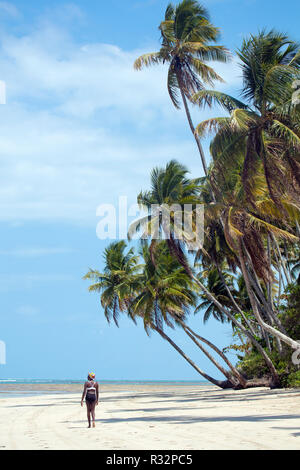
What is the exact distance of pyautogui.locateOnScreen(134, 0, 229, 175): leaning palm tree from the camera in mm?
23922

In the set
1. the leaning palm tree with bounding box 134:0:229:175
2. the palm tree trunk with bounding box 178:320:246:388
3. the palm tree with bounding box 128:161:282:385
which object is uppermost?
the leaning palm tree with bounding box 134:0:229:175

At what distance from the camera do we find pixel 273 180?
16594 mm

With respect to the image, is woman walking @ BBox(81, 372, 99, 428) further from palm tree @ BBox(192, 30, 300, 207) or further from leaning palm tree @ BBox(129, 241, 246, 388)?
leaning palm tree @ BBox(129, 241, 246, 388)

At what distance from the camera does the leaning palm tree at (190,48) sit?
78.5 feet

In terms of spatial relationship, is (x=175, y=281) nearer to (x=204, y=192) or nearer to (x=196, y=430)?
(x=204, y=192)

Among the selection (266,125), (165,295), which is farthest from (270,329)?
(165,295)

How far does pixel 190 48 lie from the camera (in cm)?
2389

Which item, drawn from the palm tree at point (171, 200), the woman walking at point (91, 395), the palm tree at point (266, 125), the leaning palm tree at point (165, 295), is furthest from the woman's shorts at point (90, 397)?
the leaning palm tree at point (165, 295)

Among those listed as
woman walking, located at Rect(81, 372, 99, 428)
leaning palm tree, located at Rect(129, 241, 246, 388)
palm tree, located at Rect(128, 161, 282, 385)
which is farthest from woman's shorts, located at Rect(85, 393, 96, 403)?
leaning palm tree, located at Rect(129, 241, 246, 388)

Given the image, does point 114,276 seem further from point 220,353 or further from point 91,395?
point 91,395

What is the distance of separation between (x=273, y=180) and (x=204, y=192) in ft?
38.0

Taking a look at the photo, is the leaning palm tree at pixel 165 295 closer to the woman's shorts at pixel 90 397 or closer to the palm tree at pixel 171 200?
the palm tree at pixel 171 200

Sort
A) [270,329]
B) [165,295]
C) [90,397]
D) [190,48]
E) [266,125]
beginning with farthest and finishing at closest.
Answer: [165,295]
[190,48]
[270,329]
[266,125]
[90,397]

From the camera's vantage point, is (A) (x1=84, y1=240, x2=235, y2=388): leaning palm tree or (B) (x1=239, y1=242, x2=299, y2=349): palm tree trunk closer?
(B) (x1=239, y1=242, x2=299, y2=349): palm tree trunk
